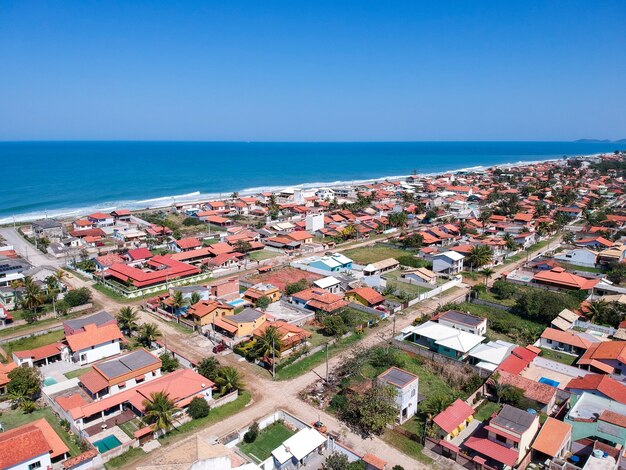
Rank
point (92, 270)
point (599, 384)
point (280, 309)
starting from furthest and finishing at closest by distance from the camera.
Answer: point (92, 270) < point (280, 309) < point (599, 384)

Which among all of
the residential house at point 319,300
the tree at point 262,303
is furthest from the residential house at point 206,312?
the residential house at point 319,300

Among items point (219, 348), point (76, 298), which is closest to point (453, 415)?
point (219, 348)

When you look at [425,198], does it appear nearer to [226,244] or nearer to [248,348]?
[226,244]

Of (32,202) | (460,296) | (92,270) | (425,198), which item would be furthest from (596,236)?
(32,202)

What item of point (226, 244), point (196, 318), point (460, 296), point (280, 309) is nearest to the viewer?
point (196, 318)

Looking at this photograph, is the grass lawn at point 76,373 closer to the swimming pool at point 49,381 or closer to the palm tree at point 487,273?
the swimming pool at point 49,381

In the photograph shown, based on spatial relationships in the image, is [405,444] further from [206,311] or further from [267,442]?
[206,311]

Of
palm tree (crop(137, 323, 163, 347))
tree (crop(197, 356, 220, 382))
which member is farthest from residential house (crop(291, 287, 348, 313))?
tree (crop(197, 356, 220, 382))
